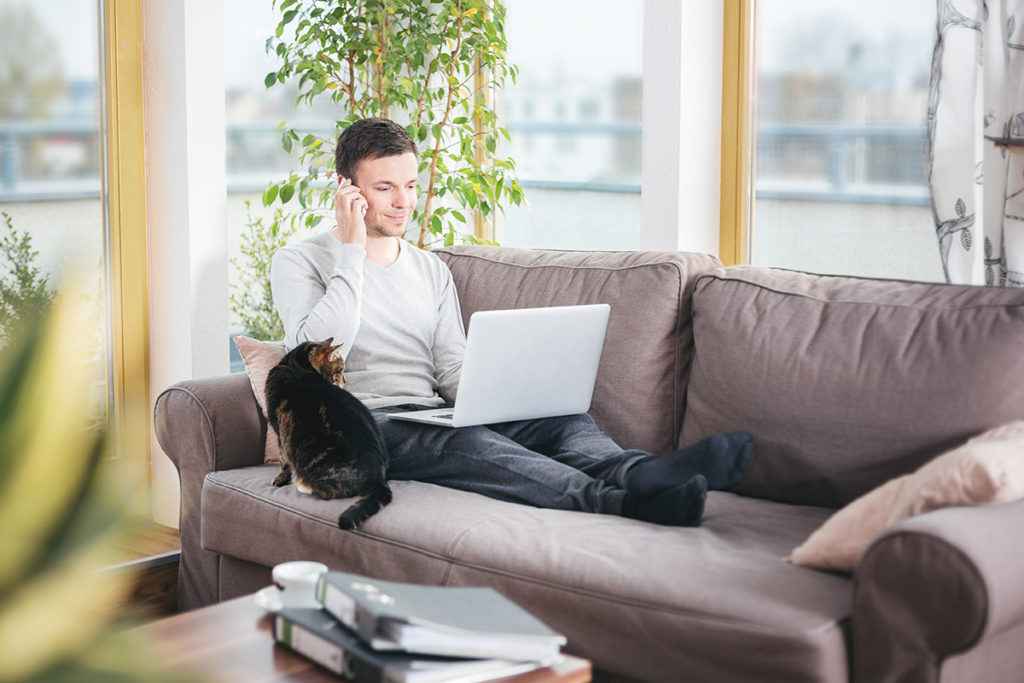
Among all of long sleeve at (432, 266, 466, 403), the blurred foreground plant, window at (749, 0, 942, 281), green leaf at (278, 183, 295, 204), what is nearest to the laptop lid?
long sleeve at (432, 266, 466, 403)

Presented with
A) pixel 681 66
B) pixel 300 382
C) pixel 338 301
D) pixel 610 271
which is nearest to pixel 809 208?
pixel 681 66

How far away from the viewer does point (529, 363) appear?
8.23 feet

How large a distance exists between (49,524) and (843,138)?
3.39m

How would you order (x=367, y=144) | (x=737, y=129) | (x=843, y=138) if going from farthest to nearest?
(x=737, y=129)
(x=843, y=138)
(x=367, y=144)

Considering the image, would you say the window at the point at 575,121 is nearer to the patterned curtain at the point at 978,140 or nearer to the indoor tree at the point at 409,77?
the indoor tree at the point at 409,77

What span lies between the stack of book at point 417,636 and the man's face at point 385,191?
1.48 metres

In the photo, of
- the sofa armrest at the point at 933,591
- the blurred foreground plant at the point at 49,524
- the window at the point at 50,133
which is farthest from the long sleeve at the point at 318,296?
the blurred foreground plant at the point at 49,524

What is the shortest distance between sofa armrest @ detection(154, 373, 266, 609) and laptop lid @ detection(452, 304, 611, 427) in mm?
654

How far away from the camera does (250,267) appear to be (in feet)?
13.7

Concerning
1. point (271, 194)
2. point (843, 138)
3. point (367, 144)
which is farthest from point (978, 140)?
point (271, 194)

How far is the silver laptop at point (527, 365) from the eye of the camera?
241 cm

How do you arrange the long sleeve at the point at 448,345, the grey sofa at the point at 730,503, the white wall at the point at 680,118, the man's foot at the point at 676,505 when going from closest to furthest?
1. the grey sofa at the point at 730,503
2. the man's foot at the point at 676,505
3. the long sleeve at the point at 448,345
4. the white wall at the point at 680,118

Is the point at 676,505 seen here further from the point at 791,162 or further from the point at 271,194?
the point at 271,194

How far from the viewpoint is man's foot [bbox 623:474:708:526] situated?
219 cm
